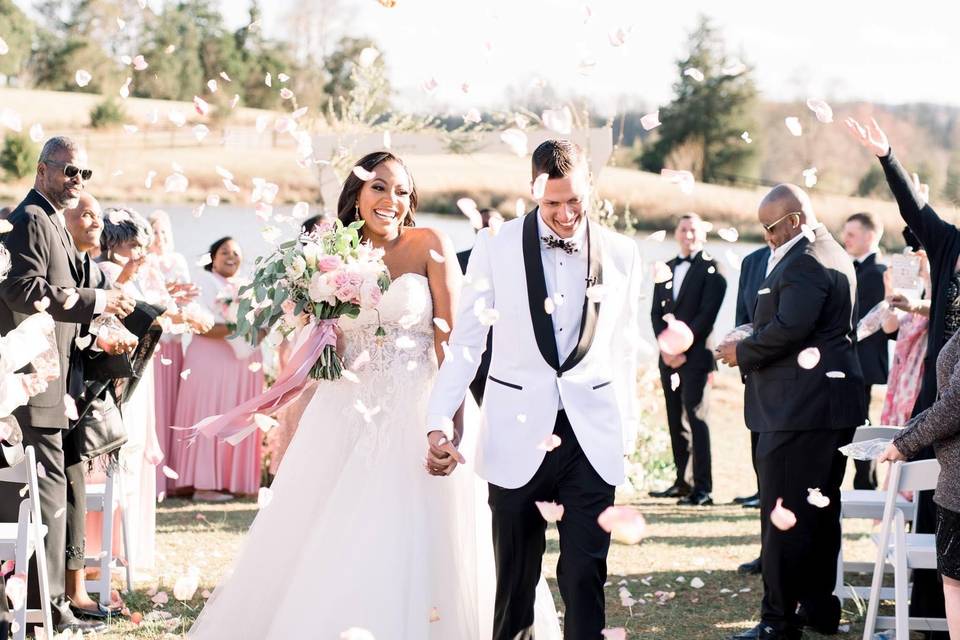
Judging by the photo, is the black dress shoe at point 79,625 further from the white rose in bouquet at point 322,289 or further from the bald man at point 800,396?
the bald man at point 800,396

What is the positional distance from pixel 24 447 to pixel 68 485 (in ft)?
1.94

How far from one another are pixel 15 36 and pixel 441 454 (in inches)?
835

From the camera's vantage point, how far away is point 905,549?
4555mm

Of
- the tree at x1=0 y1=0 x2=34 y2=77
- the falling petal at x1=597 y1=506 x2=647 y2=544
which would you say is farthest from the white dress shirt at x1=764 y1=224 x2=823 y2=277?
the tree at x1=0 y1=0 x2=34 y2=77

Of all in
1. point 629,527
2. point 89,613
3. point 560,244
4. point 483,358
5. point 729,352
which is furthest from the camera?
point 629,527

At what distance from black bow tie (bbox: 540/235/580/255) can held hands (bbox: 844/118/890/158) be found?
1696 millimetres

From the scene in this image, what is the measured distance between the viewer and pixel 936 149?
1017 inches

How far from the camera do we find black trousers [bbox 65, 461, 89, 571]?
18.2ft

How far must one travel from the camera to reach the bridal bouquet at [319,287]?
4.92m

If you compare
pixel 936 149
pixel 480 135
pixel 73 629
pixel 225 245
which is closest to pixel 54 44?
pixel 480 135

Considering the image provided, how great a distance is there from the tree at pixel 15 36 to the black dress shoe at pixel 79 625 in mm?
19042

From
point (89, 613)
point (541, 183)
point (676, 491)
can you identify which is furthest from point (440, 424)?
point (676, 491)

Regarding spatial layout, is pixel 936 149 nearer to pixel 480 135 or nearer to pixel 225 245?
pixel 480 135

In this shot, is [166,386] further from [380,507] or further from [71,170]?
[380,507]
